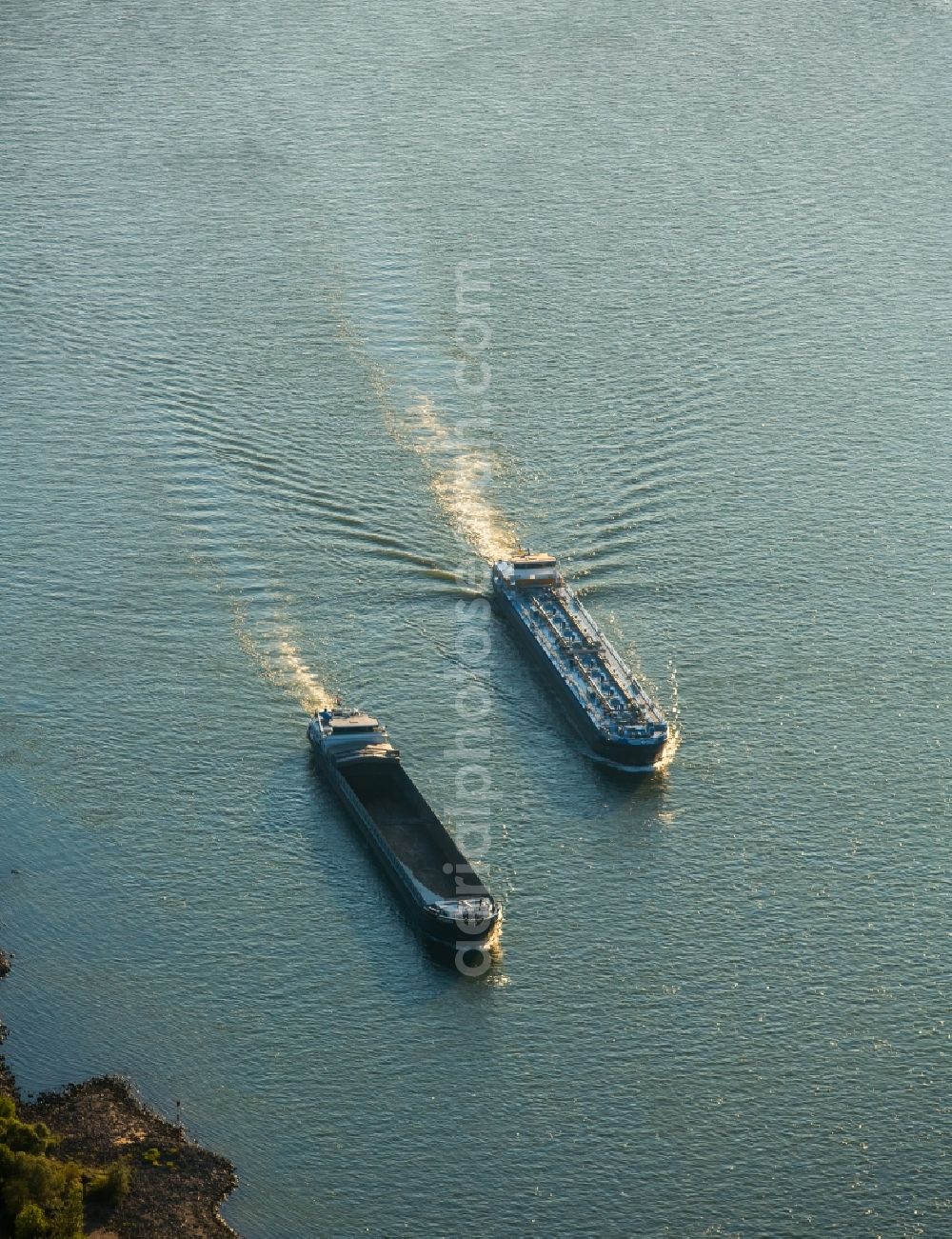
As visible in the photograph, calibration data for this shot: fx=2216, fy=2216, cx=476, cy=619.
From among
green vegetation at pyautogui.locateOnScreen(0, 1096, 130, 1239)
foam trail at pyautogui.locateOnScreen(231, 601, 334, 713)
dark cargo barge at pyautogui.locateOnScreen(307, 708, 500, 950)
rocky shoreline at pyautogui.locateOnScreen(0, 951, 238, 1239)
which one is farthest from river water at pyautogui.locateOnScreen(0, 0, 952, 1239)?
green vegetation at pyautogui.locateOnScreen(0, 1096, 130, 1239)

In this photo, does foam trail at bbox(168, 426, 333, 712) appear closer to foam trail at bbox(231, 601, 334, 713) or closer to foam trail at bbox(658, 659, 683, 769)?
foam trail at bbox(231, 601, 334, 713)

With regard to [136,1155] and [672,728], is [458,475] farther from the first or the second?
[136,1155]

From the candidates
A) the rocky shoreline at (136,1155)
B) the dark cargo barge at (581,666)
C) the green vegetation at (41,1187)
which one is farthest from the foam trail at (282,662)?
the green vegetation at (41,1187)

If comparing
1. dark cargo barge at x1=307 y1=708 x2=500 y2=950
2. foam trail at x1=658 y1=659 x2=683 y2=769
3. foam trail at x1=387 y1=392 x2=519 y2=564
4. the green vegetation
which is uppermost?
foam trail at x1=387 y1=392 x2=519 y2=564

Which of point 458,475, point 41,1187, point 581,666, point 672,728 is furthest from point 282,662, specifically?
point 41,1187

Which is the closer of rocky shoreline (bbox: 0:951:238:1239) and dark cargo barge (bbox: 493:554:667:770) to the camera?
rocky shoreline (bbox: 0:951:238:1239)

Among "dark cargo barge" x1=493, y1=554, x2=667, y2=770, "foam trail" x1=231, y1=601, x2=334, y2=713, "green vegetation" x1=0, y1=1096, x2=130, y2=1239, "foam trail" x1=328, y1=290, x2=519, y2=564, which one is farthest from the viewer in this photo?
"foam trail" x1=328, y1=290, x2=519, y2=564
